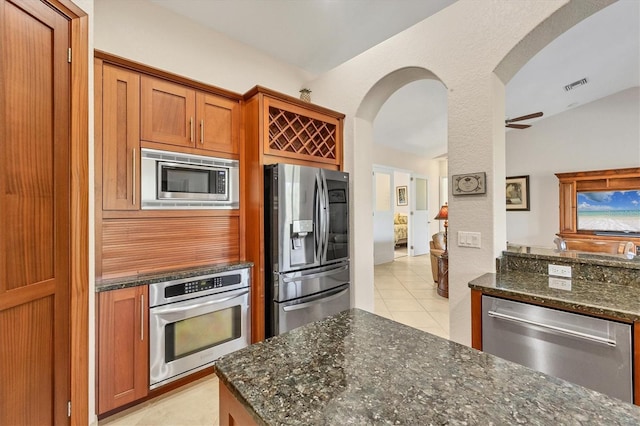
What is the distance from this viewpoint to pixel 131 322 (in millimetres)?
1766

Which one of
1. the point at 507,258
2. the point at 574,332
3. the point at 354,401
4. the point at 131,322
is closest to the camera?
the point at 354,401

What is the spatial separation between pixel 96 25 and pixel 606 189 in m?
7.94

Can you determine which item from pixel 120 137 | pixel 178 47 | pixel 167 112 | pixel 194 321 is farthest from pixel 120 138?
pixel 194 321

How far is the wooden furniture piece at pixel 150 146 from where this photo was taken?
1851 mm

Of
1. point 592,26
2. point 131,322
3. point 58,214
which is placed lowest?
point 131,322

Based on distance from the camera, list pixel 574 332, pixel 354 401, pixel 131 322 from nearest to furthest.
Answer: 1. pixel 354 401
2. pixel 574 332
3. pixel 131 322

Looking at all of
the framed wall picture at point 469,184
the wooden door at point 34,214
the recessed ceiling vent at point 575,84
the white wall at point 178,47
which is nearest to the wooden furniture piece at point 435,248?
Result: the framed wall picture at point 469,184

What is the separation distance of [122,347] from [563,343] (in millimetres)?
2441

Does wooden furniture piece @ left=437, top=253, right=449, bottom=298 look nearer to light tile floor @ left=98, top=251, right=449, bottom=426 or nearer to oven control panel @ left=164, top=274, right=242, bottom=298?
light tile floor @ left=98, top=251, right=449, bottom=426

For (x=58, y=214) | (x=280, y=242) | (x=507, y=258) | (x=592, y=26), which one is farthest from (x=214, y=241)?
(x=592, y=26)

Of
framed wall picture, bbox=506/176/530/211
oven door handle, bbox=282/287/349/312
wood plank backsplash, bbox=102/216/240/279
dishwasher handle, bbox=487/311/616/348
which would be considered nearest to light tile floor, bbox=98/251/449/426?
oven door handle, bbox=282/287/349/312

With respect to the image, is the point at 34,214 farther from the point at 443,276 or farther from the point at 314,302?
the point at 443,276

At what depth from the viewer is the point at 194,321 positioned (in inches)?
79.2

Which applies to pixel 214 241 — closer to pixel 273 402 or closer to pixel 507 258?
pixel 273 402
